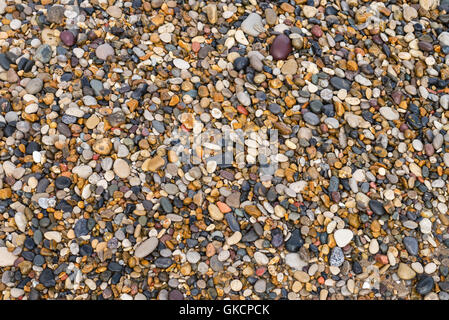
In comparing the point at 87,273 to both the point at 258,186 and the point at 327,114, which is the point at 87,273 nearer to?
the point at 258,186

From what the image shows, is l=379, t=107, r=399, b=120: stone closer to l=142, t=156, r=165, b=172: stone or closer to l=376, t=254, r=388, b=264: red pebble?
l=376, t=254, r=388, b=264: red pebble

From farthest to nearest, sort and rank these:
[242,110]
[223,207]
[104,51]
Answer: [104,51], [242,110], [223,207]

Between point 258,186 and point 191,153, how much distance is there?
1.25 feet

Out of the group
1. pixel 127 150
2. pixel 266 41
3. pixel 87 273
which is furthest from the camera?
pixel 266 41

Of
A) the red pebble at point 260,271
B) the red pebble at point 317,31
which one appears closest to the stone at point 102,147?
the red pebble at point 260,271

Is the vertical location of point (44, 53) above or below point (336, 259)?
above

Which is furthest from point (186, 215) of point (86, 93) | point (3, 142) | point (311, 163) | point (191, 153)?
point (3, 142)

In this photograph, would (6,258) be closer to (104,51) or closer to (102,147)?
(102,147)

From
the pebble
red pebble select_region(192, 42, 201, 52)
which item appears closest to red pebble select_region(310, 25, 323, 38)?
the pebble

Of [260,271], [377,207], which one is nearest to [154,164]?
[260,271]

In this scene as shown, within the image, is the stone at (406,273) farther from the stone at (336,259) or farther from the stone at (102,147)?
the stone at (102,147)

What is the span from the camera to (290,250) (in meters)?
2.19

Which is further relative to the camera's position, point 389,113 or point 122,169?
point 389,113

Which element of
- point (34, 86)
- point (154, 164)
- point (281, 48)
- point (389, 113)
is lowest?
point (154, 164)
